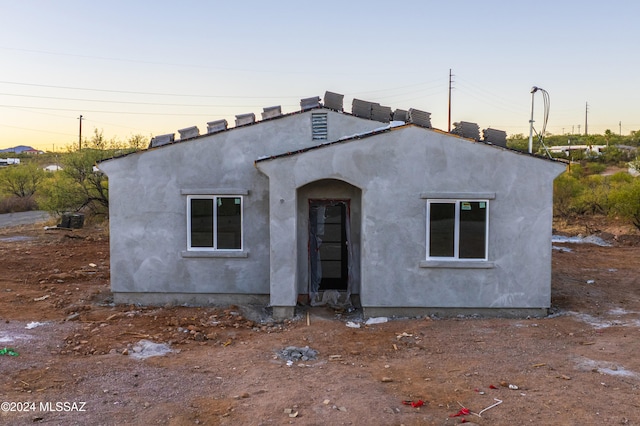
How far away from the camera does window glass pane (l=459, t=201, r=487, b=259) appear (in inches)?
406

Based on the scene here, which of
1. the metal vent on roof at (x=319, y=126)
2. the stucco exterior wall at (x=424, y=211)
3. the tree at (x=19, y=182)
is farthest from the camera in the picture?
the tree at (x=19, y=182)

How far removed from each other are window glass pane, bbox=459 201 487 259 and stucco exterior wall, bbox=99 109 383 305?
3635 mm

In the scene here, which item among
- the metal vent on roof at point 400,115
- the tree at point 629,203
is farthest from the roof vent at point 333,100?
the tree at point 629,203

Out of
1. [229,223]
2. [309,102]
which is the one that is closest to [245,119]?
[309,102]

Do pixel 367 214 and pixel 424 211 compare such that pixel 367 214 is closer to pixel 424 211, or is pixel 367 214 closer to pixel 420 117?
pixel 424 211

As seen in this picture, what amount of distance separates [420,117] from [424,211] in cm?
246

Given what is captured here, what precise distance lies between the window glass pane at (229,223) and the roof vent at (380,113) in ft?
12.4

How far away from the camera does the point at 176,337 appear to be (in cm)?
934

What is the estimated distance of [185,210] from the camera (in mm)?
11461

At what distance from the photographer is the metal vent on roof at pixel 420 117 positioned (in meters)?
11.6

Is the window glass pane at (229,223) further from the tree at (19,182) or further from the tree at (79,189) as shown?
the tree at (19,182)

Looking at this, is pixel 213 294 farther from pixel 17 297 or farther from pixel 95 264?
pixel 95 264

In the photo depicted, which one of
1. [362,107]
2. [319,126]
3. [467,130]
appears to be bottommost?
[467,130]

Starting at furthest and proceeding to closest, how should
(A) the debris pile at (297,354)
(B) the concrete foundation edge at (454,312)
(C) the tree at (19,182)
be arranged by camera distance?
(C) the tree at (19,182), (B) the concrete foundation edge at (454,312), (A) the debris pile at (297,354)
